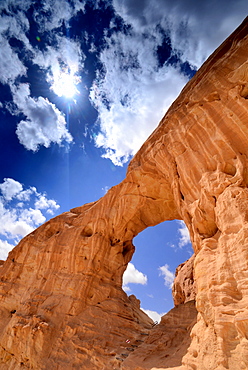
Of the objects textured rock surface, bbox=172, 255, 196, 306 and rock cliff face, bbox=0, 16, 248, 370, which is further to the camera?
textured rock surface, bbox=172, 255, 196, 306

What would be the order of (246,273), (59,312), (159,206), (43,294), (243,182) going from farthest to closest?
(159,206) → (43,294) → (59,312) → (243,182) → (246,273)

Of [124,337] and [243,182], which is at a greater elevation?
[243,182]

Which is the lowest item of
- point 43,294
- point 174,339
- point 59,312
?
point 174,339

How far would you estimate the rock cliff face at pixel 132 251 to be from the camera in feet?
25.4

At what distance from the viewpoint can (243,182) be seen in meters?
8.71

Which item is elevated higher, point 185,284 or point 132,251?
point 132,251

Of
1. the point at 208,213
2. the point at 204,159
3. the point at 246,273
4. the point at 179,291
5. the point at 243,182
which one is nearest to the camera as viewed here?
the point at 246,273

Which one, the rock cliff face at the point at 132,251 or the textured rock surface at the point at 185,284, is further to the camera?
the textured rock surface at the point at 185,284

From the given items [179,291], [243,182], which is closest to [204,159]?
[243,182]

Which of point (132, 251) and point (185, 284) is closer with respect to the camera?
point (132, 251)

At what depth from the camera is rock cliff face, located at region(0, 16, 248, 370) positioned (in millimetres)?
7730

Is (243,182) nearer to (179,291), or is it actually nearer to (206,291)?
(206,291)

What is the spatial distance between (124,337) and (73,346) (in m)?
2.81

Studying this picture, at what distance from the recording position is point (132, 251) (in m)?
18.9
